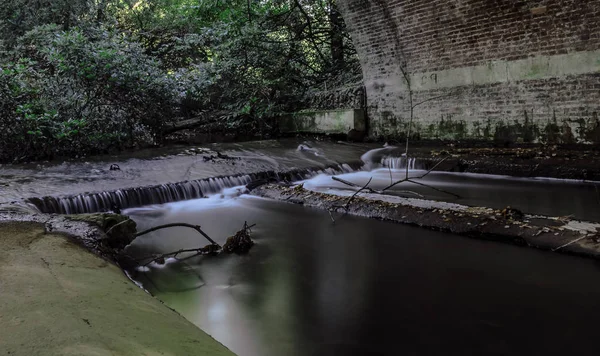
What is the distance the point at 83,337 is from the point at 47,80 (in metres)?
9.17

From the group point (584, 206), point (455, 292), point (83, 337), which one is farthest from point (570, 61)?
point (83, 337)

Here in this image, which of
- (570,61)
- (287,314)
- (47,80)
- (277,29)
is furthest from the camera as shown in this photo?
(277,29)

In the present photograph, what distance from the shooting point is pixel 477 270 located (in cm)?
397

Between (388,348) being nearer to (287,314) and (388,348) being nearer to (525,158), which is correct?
(287,314)

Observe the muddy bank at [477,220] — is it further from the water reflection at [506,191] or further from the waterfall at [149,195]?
the waterfall at [149,195]

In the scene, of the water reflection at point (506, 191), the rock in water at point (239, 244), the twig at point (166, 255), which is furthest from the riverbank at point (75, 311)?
the water reflection at point (506, 191)

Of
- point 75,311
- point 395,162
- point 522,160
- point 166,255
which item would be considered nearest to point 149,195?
point 166,255

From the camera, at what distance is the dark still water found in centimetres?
290

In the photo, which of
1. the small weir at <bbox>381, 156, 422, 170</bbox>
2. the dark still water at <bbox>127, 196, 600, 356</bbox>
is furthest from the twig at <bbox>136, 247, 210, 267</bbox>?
the small weir at <bbox>381, 156, 422, 170</bbox>

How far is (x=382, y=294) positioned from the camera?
3.64 m

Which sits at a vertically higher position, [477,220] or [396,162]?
[396,162]

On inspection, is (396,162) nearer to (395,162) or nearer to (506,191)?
(395,162)

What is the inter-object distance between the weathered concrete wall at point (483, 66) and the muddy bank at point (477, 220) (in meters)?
4.44

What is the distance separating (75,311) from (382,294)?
2.27 meters
